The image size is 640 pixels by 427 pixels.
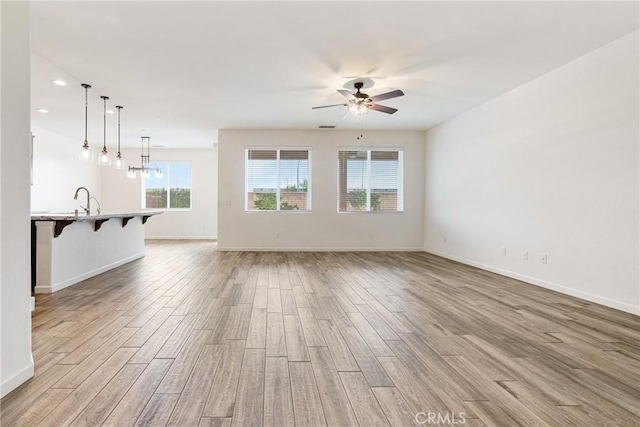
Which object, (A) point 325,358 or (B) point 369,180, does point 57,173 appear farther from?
(A) point 325,358

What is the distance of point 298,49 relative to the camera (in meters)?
3.53

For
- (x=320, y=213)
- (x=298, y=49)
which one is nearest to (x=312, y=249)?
(x=320, y=213)

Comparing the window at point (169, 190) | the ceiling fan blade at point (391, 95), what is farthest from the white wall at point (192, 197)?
the ceiling fan blade at point (391, 95)

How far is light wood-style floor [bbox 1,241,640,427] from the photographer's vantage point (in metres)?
1.57

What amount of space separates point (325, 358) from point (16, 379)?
5.75 feet

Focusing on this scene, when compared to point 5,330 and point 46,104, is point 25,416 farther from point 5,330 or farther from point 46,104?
point 46,104

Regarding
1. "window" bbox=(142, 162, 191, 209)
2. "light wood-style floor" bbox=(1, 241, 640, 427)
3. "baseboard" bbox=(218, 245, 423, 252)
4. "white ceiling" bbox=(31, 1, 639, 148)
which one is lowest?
"light wood-style floor" bbox=(1, 241, 640, 427)

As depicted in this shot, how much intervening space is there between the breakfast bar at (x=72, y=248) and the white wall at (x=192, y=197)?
4.01 meters

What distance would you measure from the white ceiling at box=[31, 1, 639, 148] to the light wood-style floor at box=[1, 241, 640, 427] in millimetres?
2790

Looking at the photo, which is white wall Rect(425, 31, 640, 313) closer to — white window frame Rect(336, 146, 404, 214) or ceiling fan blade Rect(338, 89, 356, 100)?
white window frame Rect(336, 146, 404, 214)

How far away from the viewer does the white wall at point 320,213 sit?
24.3 feet

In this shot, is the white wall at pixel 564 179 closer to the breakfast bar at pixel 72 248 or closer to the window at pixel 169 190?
the breakfast bar at pixel 72 248
